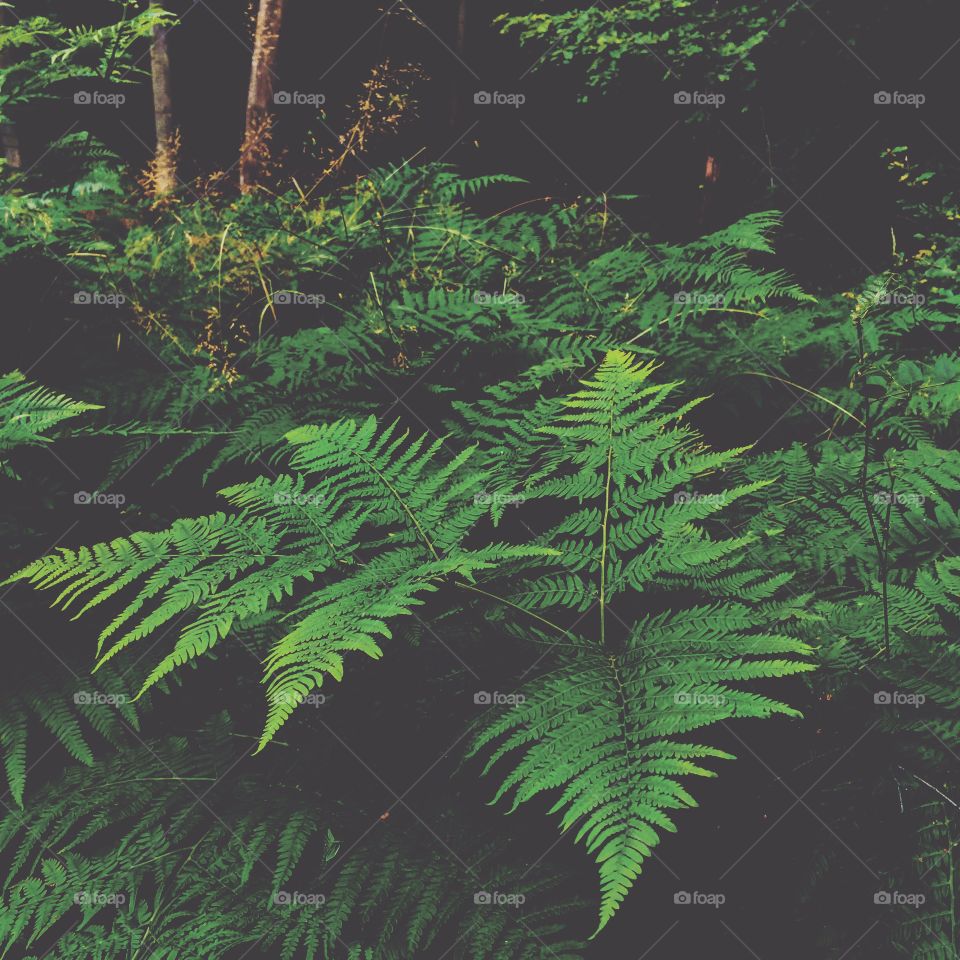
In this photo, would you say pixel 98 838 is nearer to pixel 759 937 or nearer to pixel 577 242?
pixel 759 937

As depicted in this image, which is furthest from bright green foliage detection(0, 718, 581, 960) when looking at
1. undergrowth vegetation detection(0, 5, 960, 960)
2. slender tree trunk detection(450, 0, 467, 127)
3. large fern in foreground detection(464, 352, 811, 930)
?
slender tree trunk detection(450, 0, 467, 127)

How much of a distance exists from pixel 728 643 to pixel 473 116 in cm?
714

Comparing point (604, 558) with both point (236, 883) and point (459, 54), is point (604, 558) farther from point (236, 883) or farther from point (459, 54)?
point (459, 54)

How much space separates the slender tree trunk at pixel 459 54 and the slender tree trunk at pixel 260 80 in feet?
Result: 7.76

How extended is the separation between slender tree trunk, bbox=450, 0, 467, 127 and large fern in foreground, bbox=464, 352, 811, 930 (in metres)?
6.48

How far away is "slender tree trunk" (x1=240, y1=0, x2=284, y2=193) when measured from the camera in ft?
15.9

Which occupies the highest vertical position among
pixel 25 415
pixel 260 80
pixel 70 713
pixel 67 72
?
pixel 260 80

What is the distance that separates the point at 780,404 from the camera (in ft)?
7.84

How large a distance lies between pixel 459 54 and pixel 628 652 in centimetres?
720

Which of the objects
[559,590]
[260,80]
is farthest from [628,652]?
[260,80]

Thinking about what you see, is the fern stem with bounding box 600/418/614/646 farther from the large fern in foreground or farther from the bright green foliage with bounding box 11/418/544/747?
the bright green foliage with bounding box 11/418/544/747

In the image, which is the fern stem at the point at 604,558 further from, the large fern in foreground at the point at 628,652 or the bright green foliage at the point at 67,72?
the bright green foliage at the point at 67,72

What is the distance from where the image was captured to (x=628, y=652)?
1.17 meters

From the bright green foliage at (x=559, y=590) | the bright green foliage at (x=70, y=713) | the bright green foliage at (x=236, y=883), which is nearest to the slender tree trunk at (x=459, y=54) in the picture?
the bright green foliage at (x=559, y=590)
